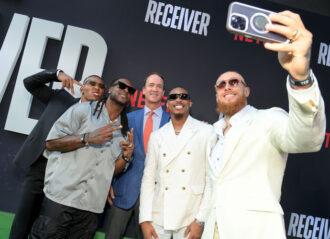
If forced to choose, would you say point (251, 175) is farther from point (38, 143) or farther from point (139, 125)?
point (38, 143)

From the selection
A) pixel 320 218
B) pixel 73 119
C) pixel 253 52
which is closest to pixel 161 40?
pixel 253 52

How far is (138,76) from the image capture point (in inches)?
147

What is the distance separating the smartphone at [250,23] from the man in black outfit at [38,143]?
2.22 m

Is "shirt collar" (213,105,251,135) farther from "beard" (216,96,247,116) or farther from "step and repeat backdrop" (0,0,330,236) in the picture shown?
"step and repeat backdrop" (0,0,330,236)

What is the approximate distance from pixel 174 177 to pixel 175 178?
1 cm

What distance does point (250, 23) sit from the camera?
1019mm

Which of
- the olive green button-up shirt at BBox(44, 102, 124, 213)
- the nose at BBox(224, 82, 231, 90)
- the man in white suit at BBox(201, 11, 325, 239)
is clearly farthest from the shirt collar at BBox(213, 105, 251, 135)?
the olive green button-up shirt at BBox(44, 102, 124, 213)

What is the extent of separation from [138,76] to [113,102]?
1.10m

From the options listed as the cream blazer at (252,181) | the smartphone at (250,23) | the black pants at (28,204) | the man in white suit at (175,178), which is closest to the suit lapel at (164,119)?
the man in white suit at (175,178)

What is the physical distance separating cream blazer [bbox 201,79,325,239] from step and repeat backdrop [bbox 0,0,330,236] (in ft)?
7.14

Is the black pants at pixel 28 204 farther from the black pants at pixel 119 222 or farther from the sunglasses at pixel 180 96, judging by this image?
the sunglasses at pixel 180 96

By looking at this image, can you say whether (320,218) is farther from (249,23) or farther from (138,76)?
(249,23)

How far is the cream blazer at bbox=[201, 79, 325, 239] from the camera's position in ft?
4.73

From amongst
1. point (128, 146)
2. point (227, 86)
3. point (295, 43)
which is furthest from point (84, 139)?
point (295, 43)
